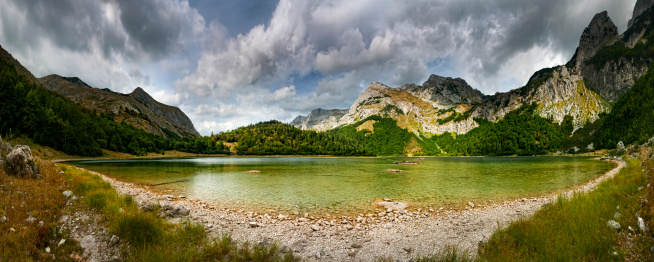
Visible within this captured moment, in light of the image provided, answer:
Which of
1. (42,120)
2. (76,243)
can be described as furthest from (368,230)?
(42,120)

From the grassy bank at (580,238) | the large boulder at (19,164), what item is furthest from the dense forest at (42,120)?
the grassy bank at (580,238)

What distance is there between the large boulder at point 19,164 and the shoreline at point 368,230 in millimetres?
9037

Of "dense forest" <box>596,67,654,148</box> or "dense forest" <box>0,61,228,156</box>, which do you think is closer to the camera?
"dense forest" <box>0,61,228,156</box>

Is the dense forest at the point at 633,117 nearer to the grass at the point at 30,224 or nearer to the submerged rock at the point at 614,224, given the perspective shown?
the submerged rock at the point at 614,224

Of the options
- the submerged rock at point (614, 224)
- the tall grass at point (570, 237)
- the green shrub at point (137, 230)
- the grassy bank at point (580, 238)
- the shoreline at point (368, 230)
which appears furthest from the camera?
the shoreline at point (368, 230)

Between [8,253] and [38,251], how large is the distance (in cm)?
72

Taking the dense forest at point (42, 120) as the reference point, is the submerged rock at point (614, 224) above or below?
below

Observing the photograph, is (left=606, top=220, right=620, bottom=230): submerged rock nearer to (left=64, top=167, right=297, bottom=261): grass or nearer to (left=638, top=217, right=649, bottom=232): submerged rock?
(left=638, top=217, right=649, bottom=232): submerged rock

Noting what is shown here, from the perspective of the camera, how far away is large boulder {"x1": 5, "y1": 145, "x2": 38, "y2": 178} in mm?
13219

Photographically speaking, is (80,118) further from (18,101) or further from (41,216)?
(41,216)

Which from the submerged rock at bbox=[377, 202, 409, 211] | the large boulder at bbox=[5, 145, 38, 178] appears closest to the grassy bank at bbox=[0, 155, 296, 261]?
the large boulder at bbox=[5, 145, 38, 178]

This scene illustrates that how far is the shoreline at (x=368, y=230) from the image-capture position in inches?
400

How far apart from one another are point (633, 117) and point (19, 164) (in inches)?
9220

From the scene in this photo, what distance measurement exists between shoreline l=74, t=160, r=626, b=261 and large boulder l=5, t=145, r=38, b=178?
356 inches
